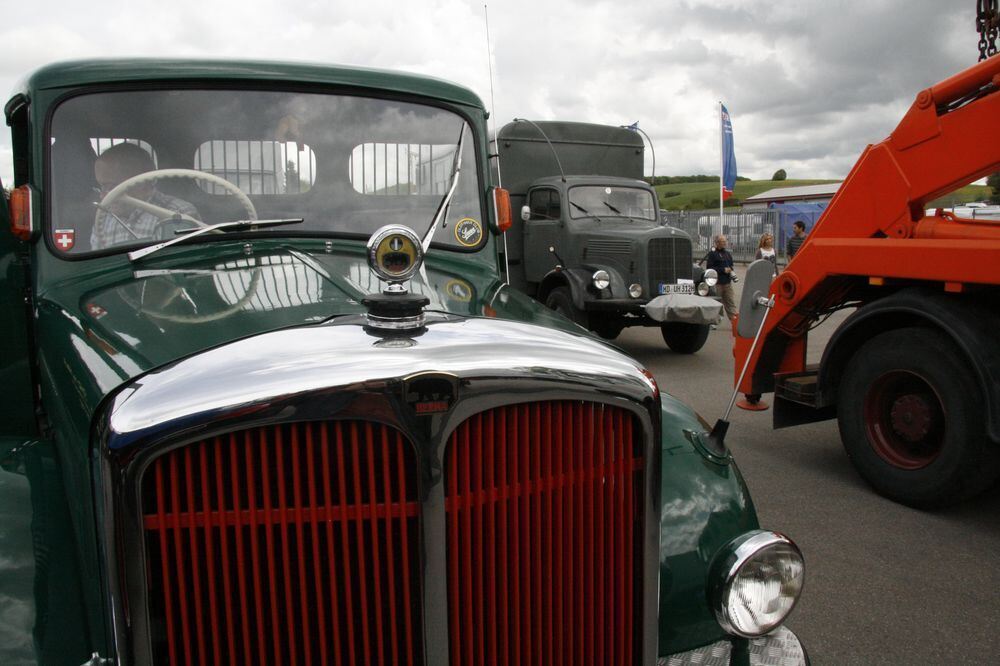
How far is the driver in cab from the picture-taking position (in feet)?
8.43

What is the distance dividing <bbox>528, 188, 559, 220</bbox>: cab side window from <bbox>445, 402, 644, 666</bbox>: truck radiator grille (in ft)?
27.8

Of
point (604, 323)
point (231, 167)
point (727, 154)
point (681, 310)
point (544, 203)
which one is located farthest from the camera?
point (727, 154)

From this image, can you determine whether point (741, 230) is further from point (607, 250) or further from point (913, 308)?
point (913, 308)

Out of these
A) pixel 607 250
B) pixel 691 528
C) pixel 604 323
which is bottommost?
pixel 604 323

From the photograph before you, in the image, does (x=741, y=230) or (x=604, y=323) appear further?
(x=741, y=230)

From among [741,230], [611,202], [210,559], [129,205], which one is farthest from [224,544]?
[741,230]

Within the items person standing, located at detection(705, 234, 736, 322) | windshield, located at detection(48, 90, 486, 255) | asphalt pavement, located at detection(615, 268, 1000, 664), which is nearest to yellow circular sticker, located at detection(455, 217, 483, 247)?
windshield, located at detection(48, 90, 486, 255)

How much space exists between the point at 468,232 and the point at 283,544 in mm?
1891

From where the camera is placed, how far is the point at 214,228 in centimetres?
254

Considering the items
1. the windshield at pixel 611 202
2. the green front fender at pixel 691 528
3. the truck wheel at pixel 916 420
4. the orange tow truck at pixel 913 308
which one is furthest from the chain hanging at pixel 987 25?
the windshield at pixel 611 202

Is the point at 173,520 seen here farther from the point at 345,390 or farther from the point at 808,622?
the point at 808,622

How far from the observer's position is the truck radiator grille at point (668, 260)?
9.32m

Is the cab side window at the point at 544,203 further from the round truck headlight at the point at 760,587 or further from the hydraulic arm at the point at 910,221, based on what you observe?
the round truck headlight at the point at 760,587

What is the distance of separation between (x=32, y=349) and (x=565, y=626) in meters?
2.22
